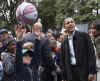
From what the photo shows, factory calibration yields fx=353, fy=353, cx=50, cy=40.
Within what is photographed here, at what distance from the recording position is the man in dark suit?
23.4ft

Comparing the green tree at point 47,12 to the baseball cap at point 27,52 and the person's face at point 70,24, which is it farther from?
the baseball cap at point 27,52

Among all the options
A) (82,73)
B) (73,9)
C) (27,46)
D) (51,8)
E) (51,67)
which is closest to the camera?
(27,46)

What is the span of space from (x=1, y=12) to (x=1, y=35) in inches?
624

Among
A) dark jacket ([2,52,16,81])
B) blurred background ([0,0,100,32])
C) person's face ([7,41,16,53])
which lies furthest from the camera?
blurred background ([0,0,100,32])

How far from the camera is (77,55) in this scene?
Result: 7141 millimetres

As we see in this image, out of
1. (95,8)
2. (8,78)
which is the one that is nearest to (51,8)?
(95,8)

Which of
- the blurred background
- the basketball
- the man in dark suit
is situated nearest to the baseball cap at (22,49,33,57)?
the basketball

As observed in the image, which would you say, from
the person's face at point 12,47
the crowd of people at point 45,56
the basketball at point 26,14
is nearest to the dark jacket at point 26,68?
the crowd of people at point 45,56

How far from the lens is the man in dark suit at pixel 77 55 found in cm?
712

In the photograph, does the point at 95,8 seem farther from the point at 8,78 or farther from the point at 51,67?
the point at 8,78

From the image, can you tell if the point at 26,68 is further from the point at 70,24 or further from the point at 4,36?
the point at 4,36

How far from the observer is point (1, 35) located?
9.03 meters

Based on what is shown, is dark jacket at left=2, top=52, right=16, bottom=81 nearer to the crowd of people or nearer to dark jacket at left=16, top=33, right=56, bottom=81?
the crowd of people

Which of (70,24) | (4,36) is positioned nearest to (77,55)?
(70,24)
